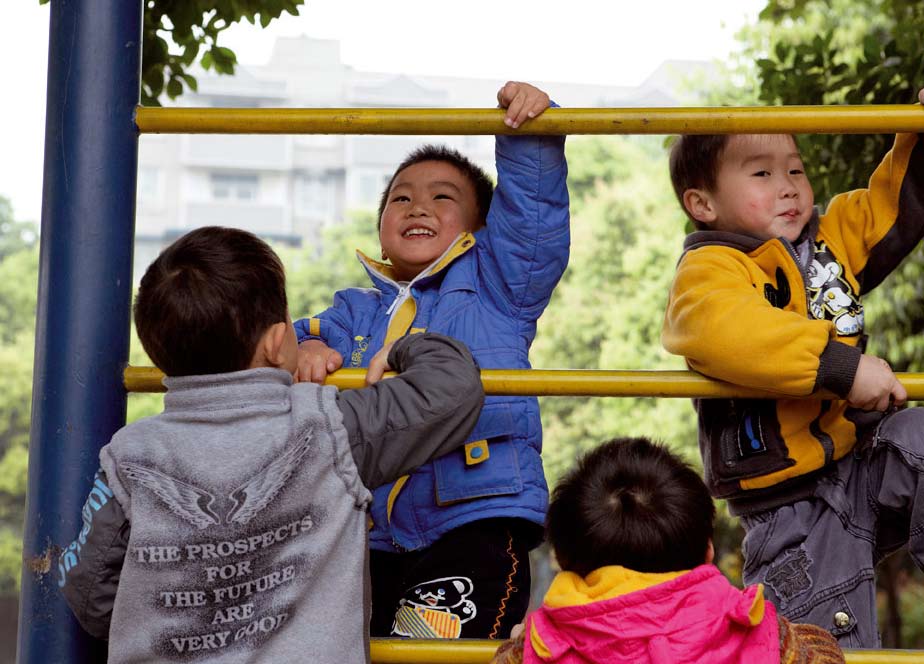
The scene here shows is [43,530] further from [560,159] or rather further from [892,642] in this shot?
[892,642]

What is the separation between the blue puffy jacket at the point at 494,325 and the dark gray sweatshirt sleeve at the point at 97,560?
0.55m

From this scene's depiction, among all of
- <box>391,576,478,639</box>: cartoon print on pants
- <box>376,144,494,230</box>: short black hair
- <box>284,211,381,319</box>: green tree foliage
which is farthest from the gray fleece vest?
<box>284,211,381,319</box>: green tree foliage

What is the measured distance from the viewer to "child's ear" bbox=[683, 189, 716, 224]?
2.05 metres

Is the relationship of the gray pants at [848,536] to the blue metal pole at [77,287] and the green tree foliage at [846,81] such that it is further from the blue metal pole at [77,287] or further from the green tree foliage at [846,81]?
the green tree foliage at [846,81]

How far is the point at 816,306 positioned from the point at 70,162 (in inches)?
44.7

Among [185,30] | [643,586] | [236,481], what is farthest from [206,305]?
[185,30]

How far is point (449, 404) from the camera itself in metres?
1.51

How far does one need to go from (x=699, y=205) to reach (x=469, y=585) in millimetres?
759

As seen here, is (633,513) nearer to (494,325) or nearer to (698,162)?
(494,325)

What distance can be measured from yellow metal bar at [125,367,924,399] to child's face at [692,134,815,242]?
1.36 feet

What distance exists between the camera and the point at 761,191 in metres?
2.00

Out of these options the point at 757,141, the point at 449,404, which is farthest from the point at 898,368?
the point at 449,404

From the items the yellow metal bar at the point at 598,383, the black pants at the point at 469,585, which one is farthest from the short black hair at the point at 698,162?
the black pants at the point at 469,585

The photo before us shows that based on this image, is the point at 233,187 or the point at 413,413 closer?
the point at 413,413
